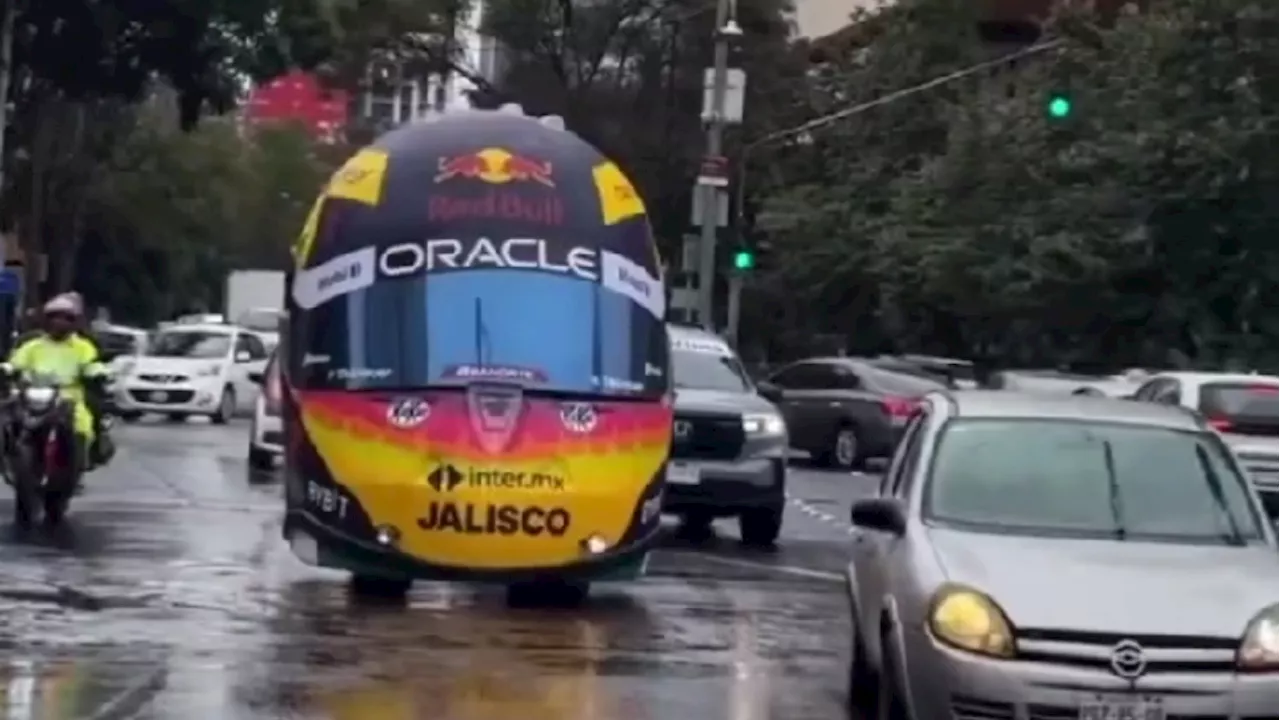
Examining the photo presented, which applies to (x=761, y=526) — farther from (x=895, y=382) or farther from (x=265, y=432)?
(x=895, y=382)

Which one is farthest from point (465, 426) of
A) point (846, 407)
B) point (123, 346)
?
point (123, 346)

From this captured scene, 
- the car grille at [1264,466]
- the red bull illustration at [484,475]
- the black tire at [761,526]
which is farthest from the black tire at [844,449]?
the red bull illustration at [484,475]

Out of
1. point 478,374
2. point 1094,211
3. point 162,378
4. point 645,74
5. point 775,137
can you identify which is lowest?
point 162,378

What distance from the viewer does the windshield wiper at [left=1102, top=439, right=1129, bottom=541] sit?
12516mm

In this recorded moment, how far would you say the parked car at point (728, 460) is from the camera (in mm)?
24781

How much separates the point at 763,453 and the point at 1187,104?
22.9 m

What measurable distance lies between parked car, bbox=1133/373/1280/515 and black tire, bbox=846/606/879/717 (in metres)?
15.3

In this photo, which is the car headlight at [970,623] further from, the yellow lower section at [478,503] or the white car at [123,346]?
the white car at [123,346]

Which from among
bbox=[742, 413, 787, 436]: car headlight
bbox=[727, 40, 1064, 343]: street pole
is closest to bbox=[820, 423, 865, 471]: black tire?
bbox=[727, 40, 1064, 343]: street pole

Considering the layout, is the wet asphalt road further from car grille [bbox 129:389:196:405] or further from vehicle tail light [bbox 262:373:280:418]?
car grille [bbox 129:389:196:405]

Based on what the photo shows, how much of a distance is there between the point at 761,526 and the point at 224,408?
25.6 m

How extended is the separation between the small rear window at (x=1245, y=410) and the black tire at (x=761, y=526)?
598 cm

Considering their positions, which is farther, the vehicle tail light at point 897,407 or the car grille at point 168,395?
the car grille at point 168,395

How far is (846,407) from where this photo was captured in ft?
138
